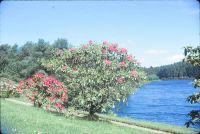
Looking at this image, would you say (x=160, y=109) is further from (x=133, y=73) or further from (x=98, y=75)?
(x=98, y=75)

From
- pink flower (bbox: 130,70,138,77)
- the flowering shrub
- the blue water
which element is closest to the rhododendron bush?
pink flower (bbox: 130,70,138,77)

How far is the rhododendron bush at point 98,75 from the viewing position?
18781 millimetres

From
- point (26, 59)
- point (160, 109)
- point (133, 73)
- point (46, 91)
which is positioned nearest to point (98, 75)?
point (133, 73)

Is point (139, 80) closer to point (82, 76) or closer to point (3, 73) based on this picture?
point (82, 76)

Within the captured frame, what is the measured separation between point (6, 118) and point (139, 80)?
8.24 m

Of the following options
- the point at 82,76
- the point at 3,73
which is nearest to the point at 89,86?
the point at 82,76

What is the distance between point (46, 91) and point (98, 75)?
5.89 m

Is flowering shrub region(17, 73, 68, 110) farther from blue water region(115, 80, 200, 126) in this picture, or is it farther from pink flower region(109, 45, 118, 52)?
blue water region(115, 80, 200, 126)

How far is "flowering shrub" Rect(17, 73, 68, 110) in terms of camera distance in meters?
21.4

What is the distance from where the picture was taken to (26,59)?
202 feet

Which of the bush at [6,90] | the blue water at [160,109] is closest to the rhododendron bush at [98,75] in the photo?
the blue water at [160,109]

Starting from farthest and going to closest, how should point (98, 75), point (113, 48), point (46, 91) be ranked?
point (46, 91)
point (113, 48)
point (98, 75)

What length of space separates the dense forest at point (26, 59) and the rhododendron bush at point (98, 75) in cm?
3567

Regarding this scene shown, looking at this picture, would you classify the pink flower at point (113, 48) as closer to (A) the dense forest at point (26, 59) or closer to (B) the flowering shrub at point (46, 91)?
(B) the flowering shrub at point (46, 91)
